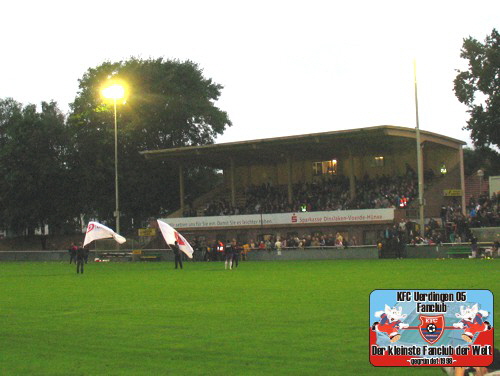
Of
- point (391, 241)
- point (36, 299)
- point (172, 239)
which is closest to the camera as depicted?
point (36, 299)

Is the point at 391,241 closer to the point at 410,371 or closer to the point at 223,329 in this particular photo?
the point at 223,329

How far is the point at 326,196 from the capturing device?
6300 centimetres

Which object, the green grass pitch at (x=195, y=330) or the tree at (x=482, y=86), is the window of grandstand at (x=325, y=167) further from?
the green grass pitch at (x=195, y=330)

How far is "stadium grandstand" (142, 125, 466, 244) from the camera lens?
57.8 meters

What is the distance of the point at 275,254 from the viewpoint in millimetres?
54094

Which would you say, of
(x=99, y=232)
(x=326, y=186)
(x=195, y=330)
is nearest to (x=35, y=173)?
(x=326, y=186)

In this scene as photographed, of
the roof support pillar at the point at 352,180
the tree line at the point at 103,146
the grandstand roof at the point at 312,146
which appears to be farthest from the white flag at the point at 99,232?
the tree line at the point at 103,146

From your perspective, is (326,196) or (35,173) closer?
(326,196)

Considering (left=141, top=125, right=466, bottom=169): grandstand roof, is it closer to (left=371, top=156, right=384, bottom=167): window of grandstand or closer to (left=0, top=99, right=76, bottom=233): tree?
(left=371, top=156, right=384, bottom=167): window of grandstand

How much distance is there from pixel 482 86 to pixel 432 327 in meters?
62.9

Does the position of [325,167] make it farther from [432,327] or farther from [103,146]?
[432,327]

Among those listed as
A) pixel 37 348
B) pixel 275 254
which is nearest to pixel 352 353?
pixel 37 348

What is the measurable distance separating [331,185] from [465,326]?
6024cm

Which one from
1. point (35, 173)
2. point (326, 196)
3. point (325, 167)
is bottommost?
point (326, 196)
